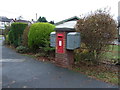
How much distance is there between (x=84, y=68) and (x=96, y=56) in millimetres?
703

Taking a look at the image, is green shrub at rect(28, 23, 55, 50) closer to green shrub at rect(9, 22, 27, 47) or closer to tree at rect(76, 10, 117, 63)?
green shrub at rect(9, 22, 27, 47)

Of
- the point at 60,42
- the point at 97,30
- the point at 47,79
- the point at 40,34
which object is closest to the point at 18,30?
the point at 40,34

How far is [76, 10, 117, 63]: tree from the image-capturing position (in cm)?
486

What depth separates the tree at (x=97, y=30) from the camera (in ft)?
15.9

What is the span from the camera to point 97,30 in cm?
484

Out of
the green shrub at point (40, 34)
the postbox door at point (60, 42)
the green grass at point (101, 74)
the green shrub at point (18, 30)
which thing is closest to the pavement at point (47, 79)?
the green grass at point (101, 74)

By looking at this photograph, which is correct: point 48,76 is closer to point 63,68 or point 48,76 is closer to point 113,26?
point 63,68

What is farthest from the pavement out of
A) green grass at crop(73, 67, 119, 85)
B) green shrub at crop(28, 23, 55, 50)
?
green shrub at crop(28, 23, 55, 50)

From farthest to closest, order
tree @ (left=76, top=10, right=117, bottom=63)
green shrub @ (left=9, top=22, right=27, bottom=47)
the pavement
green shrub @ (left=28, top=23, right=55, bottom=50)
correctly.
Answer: green shrub @ (left=9, top=22, right=27, bottom=47) < green shrub @ (left=28, top=23, right=55, bottom=50) < tree @ (left=76, top=10, right=117, bottom=63) < the pavement

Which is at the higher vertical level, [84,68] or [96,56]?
[96,56]

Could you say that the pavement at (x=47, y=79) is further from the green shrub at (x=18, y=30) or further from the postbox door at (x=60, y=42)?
the green shrub at (x=18, y=30)

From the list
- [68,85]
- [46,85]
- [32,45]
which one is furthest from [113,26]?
[32,45]

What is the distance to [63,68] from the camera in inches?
213

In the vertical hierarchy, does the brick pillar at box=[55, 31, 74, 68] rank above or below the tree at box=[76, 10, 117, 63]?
below
